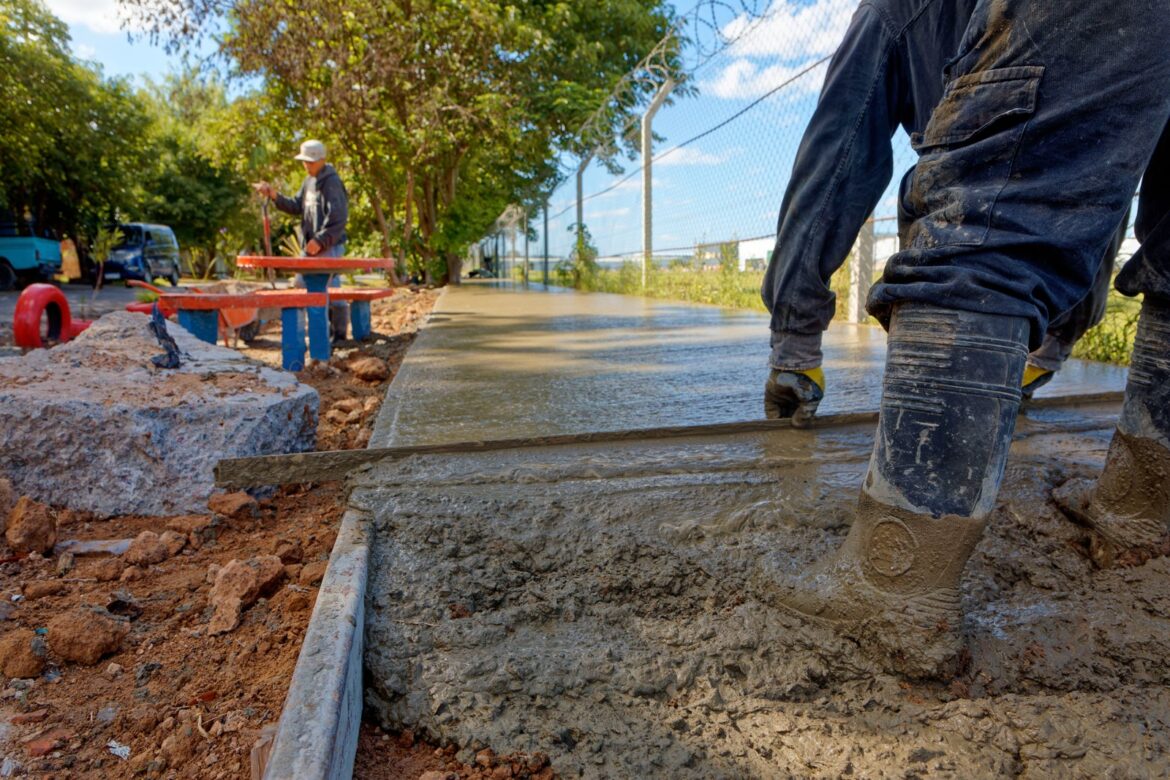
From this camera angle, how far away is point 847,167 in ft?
6.11

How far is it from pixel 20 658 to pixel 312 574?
474 millimetres

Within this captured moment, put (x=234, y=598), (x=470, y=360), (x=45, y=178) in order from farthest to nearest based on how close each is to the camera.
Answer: (x=45, y=178)
(x=470, y=360)
(x=234, y=598)

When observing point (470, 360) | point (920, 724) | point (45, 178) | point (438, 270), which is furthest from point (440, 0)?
point (45, 178)

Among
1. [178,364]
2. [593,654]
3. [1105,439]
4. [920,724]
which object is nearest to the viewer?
[920,724]

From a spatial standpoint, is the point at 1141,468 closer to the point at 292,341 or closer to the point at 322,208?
the point at 292,341

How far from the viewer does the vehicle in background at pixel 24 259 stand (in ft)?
59.1

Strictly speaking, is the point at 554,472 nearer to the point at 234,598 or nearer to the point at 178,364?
the point at 234,598

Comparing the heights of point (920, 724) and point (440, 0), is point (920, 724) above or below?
below

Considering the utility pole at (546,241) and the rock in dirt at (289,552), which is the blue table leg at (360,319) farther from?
the utility pole at (546,241)

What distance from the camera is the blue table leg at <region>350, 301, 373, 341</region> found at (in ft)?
21.7

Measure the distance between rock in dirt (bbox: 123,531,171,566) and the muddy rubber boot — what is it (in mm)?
1916

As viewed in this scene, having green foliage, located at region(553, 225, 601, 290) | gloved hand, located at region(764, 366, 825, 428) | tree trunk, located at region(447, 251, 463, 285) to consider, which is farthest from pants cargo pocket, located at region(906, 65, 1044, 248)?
tree trunk, located at region(447, 251, 463, 285)

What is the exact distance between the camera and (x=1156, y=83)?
3.52ft

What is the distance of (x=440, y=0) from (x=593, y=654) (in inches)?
561
